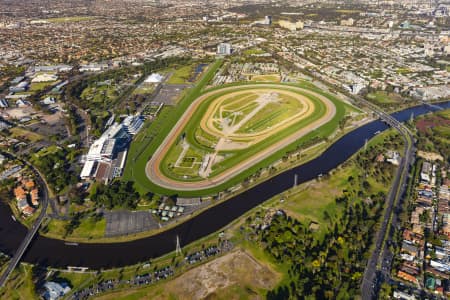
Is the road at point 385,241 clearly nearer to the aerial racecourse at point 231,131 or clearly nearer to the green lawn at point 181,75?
the aerial racecourse at point 231,131

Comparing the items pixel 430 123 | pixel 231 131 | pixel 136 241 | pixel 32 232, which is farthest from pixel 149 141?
pixel 430 123

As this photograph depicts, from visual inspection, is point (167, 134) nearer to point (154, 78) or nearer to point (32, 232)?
point (32, 232)

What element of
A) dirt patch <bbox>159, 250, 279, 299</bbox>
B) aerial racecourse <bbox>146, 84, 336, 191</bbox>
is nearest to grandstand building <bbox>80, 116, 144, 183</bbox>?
aerial racecourse <bbox>146, 84, 336, 191</bbox>

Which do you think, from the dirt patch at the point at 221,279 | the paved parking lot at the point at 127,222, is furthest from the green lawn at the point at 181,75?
the dirt patch at the point at 221,279

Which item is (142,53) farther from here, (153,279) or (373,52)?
(153,279)

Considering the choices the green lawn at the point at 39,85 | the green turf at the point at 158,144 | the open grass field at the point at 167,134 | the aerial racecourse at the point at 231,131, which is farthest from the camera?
the green lawn at the point at 39,85
